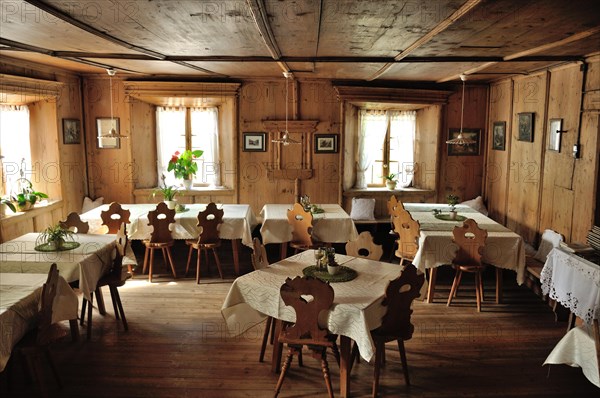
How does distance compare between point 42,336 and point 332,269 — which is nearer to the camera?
point 42,336

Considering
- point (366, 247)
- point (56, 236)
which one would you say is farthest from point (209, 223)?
point (366, 247)

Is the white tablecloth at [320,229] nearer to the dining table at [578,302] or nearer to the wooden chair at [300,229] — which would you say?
the wooden chair at [300,229]

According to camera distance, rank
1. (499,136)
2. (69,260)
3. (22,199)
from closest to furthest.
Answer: (69,260)
(22,199)
(499,136)

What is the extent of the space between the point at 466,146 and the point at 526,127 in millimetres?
1525

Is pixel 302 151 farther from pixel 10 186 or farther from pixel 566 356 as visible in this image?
pixel 566 356

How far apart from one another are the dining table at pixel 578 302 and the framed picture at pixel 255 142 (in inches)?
187

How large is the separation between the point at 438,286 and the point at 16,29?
17.2 feet

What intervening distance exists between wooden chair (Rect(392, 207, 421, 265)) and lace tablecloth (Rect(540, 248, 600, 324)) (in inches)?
59.5

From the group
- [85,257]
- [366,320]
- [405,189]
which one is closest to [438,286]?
[405,189]

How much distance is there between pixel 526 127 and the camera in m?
6.87

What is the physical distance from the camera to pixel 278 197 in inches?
325

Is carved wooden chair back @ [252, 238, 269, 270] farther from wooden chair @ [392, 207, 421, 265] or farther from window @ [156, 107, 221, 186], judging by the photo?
window @ [156, 107, 221, 186]

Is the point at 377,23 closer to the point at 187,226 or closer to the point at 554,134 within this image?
the point at 554,134

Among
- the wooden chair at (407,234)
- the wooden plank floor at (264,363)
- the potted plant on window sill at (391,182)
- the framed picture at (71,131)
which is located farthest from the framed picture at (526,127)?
the framed picture at (71,131)
